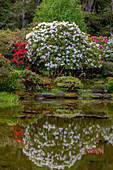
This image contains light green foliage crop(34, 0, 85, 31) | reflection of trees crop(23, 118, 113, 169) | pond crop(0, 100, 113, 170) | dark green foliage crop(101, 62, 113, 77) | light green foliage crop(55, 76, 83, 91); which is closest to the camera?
pond crop(0, 100, 113, 170)

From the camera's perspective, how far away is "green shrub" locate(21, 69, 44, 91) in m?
10.9

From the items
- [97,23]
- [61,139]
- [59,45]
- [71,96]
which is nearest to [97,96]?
[71,96]

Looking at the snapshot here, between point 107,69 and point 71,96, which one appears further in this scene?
point 107,69

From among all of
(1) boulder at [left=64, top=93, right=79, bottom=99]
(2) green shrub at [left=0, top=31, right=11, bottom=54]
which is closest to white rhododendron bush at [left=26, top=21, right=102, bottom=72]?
(1) boulder at [left=64, top=93, right=79, bottom=99]

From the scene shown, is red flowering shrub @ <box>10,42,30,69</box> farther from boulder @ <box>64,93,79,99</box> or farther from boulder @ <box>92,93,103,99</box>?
boulder @ <box>92,93,103,99</box>

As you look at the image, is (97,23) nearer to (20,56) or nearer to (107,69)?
(107,69)

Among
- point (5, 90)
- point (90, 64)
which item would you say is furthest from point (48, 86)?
point (90, 64)

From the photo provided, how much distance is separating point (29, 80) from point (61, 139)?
7759mm

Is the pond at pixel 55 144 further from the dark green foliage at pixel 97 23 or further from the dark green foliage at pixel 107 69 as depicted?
the dark green foliage at pixel 97 23

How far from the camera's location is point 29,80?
35.7 feet

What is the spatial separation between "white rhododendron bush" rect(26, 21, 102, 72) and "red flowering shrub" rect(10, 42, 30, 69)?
3.02 feet

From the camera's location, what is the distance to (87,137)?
3.44 m

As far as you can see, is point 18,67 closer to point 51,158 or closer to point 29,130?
point 29,130

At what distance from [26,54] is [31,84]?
3.97 metres
